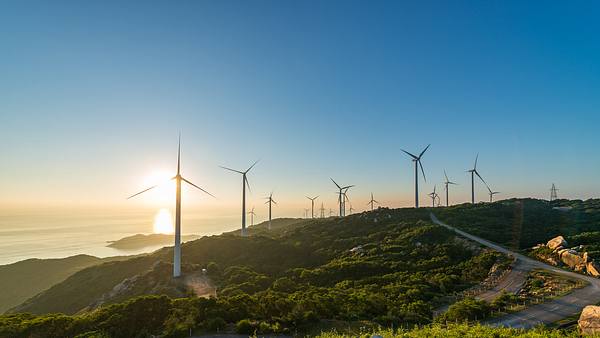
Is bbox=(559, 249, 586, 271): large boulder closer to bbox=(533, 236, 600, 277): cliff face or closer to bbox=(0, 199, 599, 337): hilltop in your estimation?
bbox=(533, 236, 600, 277): cliff face

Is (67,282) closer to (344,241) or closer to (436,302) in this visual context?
(344,241)

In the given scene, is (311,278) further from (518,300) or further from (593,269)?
(593,269)

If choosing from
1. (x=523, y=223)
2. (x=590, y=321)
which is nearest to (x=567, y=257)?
(x=590, y=321)

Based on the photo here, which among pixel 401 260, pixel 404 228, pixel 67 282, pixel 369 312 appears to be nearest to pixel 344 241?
pixel 404 228

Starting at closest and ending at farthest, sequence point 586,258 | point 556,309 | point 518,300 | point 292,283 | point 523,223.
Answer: point 556,309 → point 518,300 → point 586,258 → point 292,283 → point 523,223

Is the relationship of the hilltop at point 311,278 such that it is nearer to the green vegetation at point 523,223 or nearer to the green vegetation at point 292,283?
the green vegetation at point 292,283

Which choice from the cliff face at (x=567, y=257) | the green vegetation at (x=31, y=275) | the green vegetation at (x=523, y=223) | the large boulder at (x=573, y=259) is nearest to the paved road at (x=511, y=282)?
the cliff face at (x=567, y=257)
